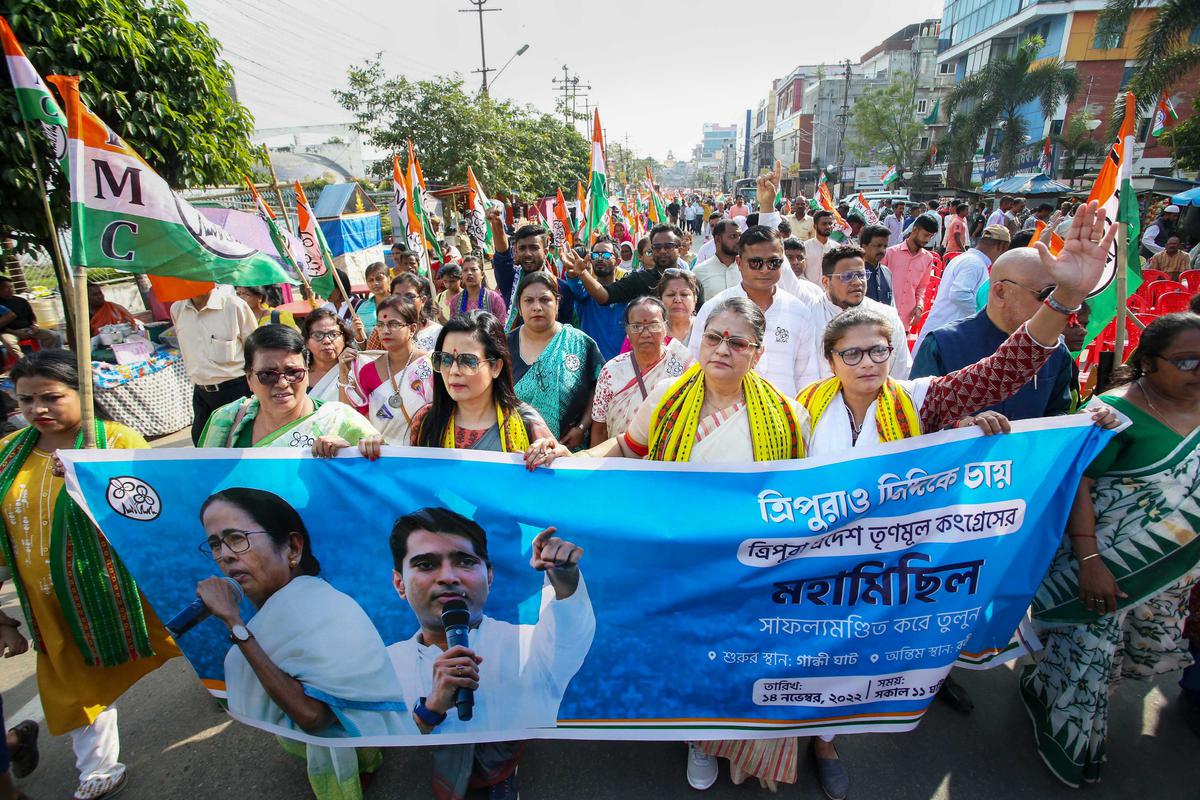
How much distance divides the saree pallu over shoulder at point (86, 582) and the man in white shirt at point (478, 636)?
1149 millimetres

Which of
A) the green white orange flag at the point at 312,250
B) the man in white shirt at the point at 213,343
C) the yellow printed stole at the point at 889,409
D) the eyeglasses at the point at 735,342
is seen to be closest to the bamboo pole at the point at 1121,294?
the yellow printed stole at the point at 889,409

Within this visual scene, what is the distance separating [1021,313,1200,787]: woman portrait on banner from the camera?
2.14 meters

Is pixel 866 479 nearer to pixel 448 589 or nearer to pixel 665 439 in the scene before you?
pixel 665 439

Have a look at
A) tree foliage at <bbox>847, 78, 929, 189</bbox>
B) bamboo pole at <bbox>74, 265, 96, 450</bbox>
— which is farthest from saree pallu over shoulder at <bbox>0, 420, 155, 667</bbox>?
tree foliage at <bbox>847, 78, 929, 189</bbox>

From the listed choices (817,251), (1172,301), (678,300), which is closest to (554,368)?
(678,300)

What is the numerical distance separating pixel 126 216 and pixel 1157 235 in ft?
55.9

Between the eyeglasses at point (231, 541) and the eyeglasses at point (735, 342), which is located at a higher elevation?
the eyeglasses at point (735, 342)

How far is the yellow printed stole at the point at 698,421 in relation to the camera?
2.27m

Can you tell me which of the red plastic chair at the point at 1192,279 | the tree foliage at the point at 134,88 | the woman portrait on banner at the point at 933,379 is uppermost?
the tree foliage at the point at 134,88

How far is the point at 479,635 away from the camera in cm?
222

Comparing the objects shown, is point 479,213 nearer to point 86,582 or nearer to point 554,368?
point 554,368

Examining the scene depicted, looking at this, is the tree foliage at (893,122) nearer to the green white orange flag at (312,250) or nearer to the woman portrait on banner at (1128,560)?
the green white orange flag at (312,250)

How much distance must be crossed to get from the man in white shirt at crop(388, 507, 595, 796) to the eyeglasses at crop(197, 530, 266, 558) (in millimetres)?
515

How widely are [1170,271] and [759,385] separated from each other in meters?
10.6
